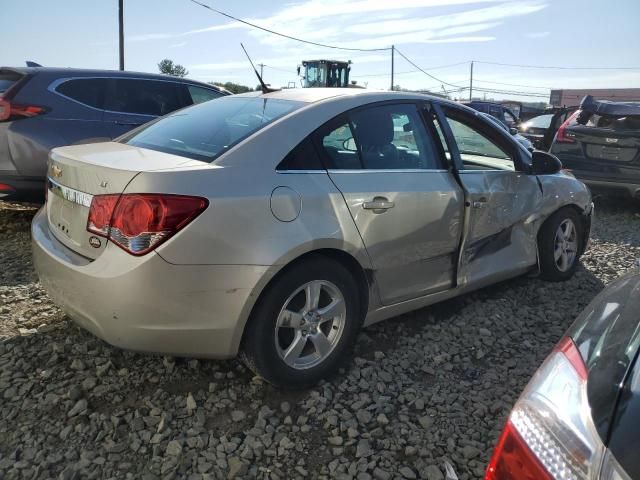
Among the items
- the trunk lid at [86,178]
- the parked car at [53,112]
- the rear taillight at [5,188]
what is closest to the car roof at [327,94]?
the trunk lid at [86,178]

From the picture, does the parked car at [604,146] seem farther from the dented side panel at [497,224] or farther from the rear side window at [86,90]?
the rear side window at [86,90]

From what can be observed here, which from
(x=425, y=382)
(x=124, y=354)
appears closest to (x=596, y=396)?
(x=425, y=382)

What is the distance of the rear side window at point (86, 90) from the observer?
5.19 metres

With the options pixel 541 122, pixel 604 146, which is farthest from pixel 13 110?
pixel 541 122

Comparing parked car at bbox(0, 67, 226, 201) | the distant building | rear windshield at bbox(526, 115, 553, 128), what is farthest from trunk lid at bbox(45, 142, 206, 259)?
the distant building

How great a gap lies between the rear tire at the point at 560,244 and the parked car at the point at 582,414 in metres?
2.94

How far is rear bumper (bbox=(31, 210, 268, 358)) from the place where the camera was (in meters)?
2.25

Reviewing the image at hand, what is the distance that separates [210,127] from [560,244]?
9.94 feet

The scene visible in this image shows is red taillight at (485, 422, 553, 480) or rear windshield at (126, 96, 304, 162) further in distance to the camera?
rear windshield at (126, 96, 304, 162)

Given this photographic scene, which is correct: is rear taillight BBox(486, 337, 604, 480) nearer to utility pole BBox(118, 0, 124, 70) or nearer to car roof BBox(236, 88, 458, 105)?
car roof BBox(236, 88, 458, 105)

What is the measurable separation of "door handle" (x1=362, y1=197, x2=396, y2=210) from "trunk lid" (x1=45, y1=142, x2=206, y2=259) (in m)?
0.89

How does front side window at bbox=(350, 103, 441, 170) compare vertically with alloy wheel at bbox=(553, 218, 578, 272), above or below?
above

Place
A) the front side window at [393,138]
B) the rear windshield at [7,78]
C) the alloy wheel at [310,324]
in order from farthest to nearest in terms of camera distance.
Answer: the rear windshield at [7,78], the front side window at [393,138], the alloy wheel at [310,324]

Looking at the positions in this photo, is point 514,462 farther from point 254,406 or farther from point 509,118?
point 509,118
